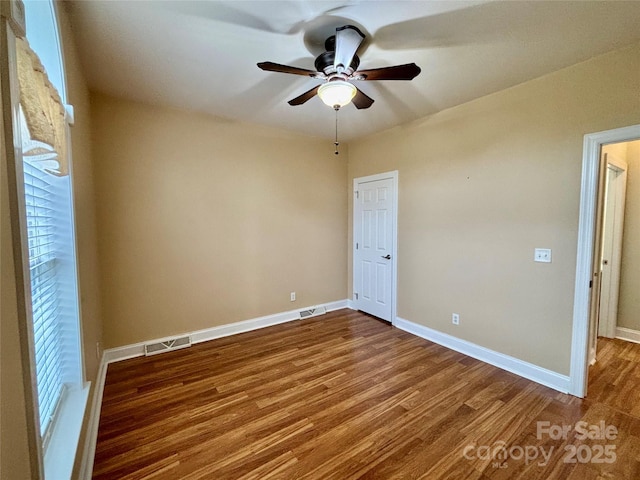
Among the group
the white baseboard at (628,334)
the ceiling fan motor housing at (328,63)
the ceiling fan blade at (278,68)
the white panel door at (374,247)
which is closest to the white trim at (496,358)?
the white panel door at (374,247)

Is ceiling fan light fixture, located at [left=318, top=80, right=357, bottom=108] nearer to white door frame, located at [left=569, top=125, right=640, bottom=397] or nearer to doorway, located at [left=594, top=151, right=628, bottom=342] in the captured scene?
white door frame, located at [left=569, top=125, right=640, bottom=397]

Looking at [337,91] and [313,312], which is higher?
[337,91]

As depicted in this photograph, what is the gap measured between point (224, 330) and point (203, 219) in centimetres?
139

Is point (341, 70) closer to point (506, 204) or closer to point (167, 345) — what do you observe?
point (506, 204)

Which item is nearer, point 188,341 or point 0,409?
point 0,409

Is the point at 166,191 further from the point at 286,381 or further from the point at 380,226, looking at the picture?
the point at 380,226

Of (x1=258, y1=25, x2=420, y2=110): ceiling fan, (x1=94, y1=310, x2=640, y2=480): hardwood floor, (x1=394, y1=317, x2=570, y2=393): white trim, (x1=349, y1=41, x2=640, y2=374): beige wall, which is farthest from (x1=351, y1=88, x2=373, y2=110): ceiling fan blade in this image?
(x1=394, y1=317, x2=570, y2=393): white trim

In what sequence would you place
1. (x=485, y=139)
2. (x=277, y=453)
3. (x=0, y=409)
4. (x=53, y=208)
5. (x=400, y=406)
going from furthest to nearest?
1. (x=485, y=139)
2. (x=400, y=406)
3. (x=277, y=453)
4. (x=53, y=208)
5. (x=0, y=409)

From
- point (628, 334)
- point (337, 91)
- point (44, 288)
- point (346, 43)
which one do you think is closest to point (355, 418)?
point (44, 288)

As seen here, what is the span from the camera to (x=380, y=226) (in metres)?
3.96

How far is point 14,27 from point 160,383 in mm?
2564

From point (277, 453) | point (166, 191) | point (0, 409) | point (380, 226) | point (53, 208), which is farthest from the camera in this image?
point (380, 226)

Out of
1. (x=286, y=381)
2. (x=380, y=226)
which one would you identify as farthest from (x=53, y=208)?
(x=380, y=226)

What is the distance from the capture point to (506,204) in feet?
8.69
